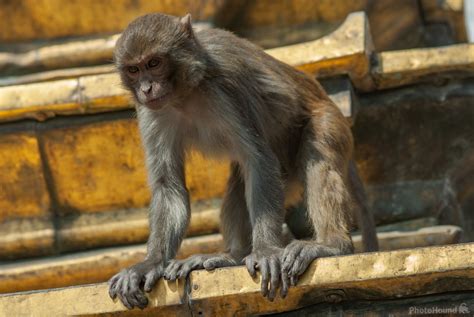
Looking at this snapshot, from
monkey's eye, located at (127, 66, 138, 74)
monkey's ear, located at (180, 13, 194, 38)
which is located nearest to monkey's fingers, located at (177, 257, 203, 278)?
monkey's eye, located at (127, 66, 138, 74)

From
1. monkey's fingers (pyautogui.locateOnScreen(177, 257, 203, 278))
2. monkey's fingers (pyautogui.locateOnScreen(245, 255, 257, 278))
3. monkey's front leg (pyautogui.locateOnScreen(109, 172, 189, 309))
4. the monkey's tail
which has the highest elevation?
monkey's fingers (pyautogui.locateOnScreen(245, 255, 257, 278))

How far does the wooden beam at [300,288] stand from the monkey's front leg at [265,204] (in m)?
0.37

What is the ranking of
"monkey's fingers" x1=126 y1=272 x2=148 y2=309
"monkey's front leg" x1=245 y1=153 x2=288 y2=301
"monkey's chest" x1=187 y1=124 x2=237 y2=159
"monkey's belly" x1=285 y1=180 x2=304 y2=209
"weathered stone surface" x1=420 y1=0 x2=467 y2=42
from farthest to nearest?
"weathered stone surface" x1=420 y1=0 x2=467 y2=42
"monkey's belly" x1=285 y1=180 x2=304 y2=209
"monkey's chest" x1=187 y1=124 x2=237 y2=159
"monkey's front leg" x1=245 y1=153 x2=288 y2=301
"monkey's fingers" x1=126 y1=272 x2=148 y2=309

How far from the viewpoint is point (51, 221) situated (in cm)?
960

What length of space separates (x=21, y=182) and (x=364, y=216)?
10.2 feet

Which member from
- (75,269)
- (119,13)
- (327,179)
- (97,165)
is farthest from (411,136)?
(75,269)

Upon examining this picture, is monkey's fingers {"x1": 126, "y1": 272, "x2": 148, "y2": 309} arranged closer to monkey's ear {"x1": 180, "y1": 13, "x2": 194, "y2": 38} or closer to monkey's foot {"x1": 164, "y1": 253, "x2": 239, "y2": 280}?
monkey's foot {"x1": 164, "y1": 253, "x2": 239, "y2": 280}

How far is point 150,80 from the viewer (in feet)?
24.4

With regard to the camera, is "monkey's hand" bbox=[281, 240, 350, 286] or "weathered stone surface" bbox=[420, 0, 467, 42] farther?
"weathered stone surface" bbox=[420, 0, 467, 42]

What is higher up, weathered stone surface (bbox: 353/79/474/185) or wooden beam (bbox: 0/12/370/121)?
wooden beam (bbox: 0/12/370/121)

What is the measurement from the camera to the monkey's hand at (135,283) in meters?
6.64

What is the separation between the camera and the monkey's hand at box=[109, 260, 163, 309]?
21.8 ft

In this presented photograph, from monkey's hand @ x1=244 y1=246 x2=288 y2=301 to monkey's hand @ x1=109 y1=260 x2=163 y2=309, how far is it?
65 cm

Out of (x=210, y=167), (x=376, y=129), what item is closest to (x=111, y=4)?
(x=210, y=167)
